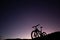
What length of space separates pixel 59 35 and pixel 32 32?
3990mm

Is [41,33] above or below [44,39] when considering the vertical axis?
above

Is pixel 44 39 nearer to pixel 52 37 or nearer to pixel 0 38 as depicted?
pixel 52 37

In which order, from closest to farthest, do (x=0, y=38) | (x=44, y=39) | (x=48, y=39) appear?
1. (x=48, y=39)
2. (x=44, y=39)
3. (x=0, y=38)

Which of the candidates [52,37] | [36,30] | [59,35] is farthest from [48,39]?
[36,30]

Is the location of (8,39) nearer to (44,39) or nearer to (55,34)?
(44,39)

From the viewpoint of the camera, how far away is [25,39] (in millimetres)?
10711

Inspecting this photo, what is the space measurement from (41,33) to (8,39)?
2.78 metres

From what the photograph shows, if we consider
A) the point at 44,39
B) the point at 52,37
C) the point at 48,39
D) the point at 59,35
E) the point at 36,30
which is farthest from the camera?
the point at 36,30

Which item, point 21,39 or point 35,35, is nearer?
point 35,35

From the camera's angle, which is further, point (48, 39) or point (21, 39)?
point (21, 39)

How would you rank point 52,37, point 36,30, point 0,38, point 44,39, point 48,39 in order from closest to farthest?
point 52,37 < point 48,39 < point 44,39 < point 36,30 < point 0,38

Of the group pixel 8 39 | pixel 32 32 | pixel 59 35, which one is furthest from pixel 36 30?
pixel 59 35

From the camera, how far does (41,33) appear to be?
9531mm

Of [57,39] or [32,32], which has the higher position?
[32,32]
